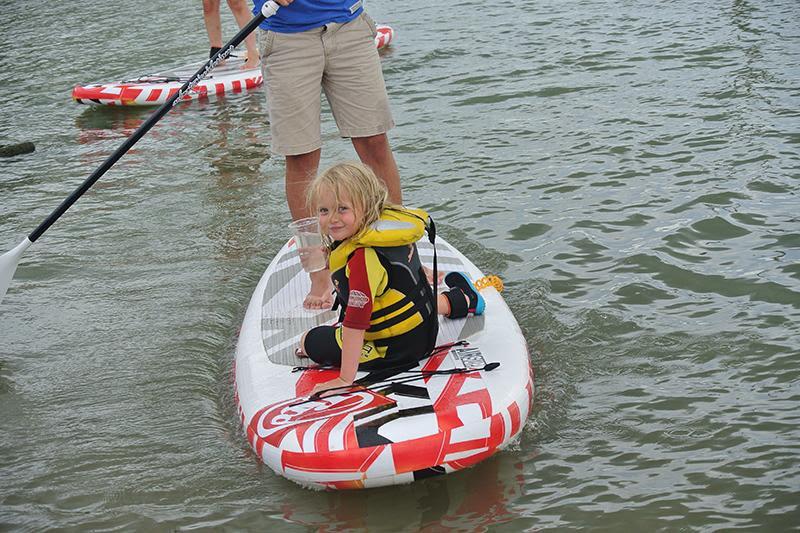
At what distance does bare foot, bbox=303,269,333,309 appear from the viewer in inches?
197

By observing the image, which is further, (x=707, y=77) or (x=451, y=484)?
(x=707, y=77)

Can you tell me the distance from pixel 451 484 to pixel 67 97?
346 inches

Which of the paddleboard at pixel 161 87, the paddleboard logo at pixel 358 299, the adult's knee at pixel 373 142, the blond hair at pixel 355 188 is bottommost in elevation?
the paddleboard at pixel 161 87

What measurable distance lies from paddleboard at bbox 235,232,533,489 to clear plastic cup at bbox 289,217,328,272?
0.43 meters

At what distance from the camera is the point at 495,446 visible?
395 cm

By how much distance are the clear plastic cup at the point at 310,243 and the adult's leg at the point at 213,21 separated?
20.0ft

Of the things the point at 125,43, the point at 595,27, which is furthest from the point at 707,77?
the point at 125,43

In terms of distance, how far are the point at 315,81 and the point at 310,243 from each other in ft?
3.05

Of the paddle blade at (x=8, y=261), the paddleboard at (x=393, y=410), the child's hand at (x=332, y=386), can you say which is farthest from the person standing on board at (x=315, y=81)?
the paddle blade at (x=8, y=261)

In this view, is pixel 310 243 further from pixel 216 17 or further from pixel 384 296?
pixel 216 17

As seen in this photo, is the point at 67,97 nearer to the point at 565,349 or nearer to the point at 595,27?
the point at 595,27

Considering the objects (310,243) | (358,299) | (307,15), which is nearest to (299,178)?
(310,243)

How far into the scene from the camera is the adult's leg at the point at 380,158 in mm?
5427

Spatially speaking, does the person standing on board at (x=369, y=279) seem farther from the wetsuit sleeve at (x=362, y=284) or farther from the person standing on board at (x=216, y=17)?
the person standing on board at (x=216, y=17)
